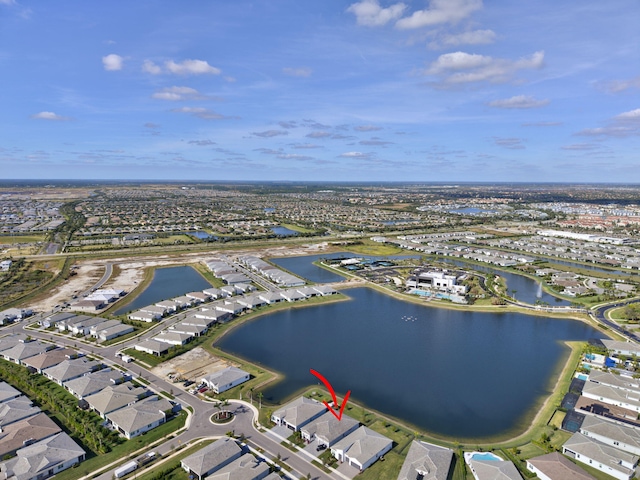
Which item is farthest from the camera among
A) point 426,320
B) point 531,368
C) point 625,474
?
point 426,320

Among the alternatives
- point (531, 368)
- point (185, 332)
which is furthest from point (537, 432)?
point (185, 332)

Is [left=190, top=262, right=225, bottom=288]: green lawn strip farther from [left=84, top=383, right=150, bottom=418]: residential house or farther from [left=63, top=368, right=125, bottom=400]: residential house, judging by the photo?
[left=84, top=383, right=150, bottom=418]: residential house

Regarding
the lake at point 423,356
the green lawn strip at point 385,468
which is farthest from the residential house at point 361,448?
the lake at point 423,356

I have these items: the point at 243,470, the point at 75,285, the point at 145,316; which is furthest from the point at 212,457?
the point at 75,285

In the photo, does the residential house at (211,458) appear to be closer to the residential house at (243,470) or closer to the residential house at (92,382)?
the residential house at (243,470)

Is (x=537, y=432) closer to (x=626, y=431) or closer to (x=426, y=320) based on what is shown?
(x=626, y=431)
